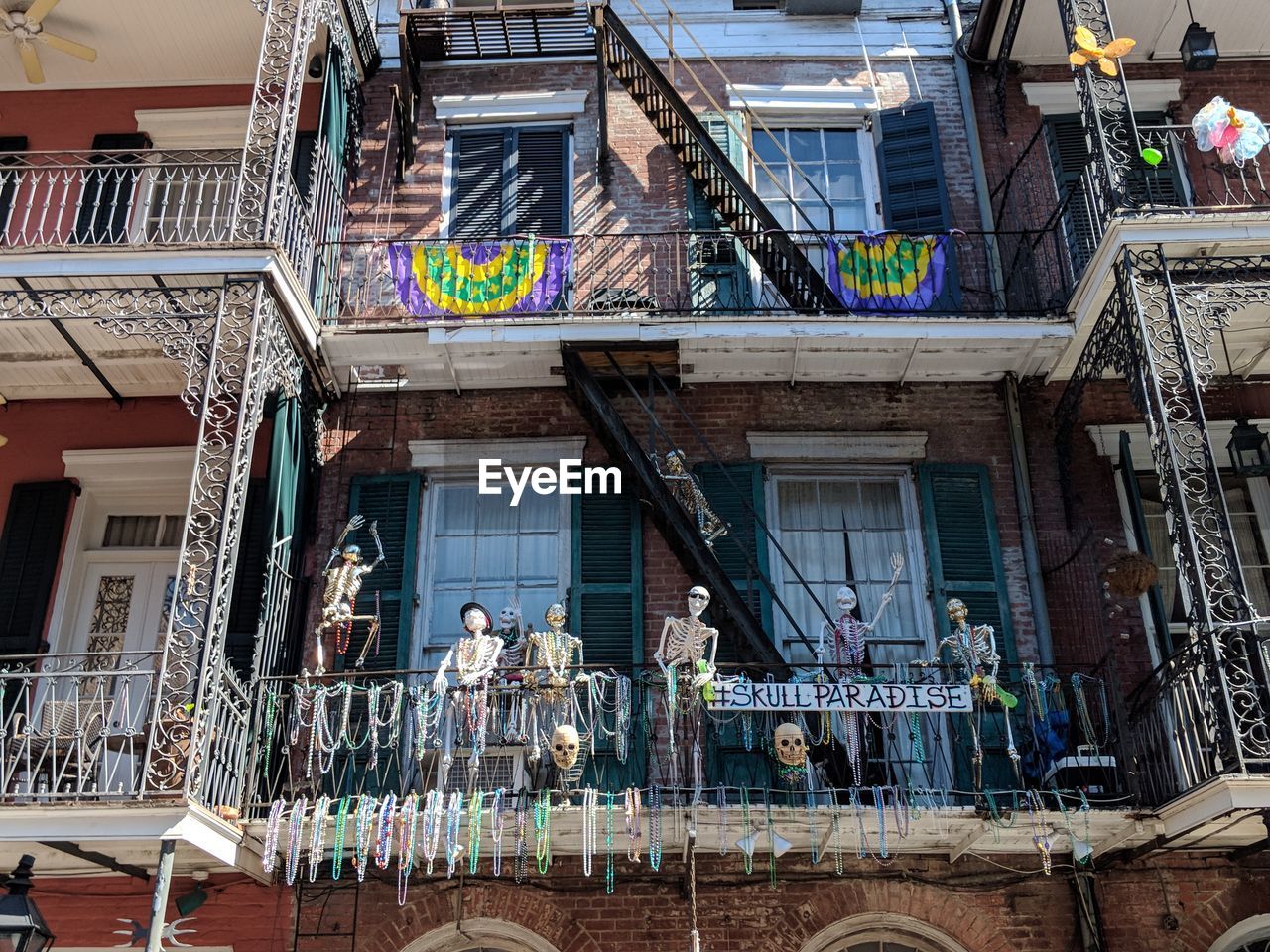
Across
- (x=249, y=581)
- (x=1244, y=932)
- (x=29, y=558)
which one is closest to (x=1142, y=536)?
(x=1244, y=932)

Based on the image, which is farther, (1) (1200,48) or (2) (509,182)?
(2) (509,182)

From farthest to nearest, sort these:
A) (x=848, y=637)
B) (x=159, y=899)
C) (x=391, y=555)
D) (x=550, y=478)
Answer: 1. (x=550, y=478)
2. (x=391, y=555)
3. (x=848, y=637)
4. (x=159, y=899)

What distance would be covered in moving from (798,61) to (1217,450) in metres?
5.40

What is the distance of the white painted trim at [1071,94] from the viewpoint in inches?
490

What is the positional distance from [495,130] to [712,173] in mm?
2350

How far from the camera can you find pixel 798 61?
42.0 ft

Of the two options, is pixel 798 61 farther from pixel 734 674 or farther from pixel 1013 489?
pixel 734 674

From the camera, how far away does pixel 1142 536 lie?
9953mm

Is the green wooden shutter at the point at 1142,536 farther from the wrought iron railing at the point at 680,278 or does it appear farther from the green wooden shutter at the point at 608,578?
the green wooden shutter at the point at 608,578

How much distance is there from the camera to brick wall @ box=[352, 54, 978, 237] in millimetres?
12031

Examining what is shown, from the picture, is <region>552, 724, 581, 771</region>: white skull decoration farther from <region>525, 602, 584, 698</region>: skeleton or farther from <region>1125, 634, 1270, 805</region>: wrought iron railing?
<region>1125, 634, 1270, 805</region>: wrought iron railing

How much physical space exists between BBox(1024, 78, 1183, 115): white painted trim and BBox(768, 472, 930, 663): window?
421 cm

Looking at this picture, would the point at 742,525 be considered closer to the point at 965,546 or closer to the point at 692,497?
the point at 692,497

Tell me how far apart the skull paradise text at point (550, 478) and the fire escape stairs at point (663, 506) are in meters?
0.21
